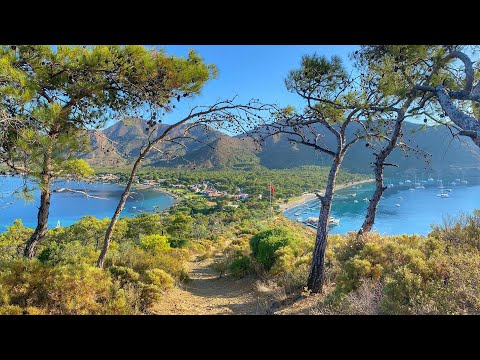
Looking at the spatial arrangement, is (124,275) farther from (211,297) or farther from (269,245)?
(269,245)

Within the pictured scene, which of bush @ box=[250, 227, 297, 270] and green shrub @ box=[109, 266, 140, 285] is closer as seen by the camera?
green shrub @ box=[109, 266, 140, 285]

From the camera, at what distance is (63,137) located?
463 centimetres

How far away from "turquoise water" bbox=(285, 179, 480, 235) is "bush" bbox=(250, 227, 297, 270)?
2361 centimetres

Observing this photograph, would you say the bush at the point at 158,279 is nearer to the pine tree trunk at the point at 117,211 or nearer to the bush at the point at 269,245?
the pine tree trunk at the point at 117,211

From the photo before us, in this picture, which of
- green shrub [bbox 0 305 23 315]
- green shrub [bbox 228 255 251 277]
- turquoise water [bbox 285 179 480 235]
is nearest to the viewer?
green shrub [bbox 0 305 23 315]

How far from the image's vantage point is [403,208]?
43781 millimetres

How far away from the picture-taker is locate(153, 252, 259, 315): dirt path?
5727 mm

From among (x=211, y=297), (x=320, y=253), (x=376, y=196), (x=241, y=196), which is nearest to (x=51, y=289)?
(x=211, y=297)

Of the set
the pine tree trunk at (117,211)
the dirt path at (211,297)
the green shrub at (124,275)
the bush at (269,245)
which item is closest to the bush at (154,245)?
the dirt path at (211,297)

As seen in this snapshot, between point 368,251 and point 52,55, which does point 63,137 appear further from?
point 368,251

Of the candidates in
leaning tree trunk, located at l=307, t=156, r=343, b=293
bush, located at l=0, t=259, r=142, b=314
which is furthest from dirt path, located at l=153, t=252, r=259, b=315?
bush, located at l=0, t=259, r=142, b=314

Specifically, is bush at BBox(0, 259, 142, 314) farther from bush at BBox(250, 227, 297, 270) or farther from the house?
the house

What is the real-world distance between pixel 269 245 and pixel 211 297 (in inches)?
91.2

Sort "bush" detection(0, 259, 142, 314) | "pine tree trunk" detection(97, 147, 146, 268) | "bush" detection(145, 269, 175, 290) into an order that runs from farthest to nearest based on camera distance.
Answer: "bush" detection(145, 269, 175, 290), "pine tree trunk" detection(97, 147, 146, 268), "bush" detection(0, 259, 142, 314)
